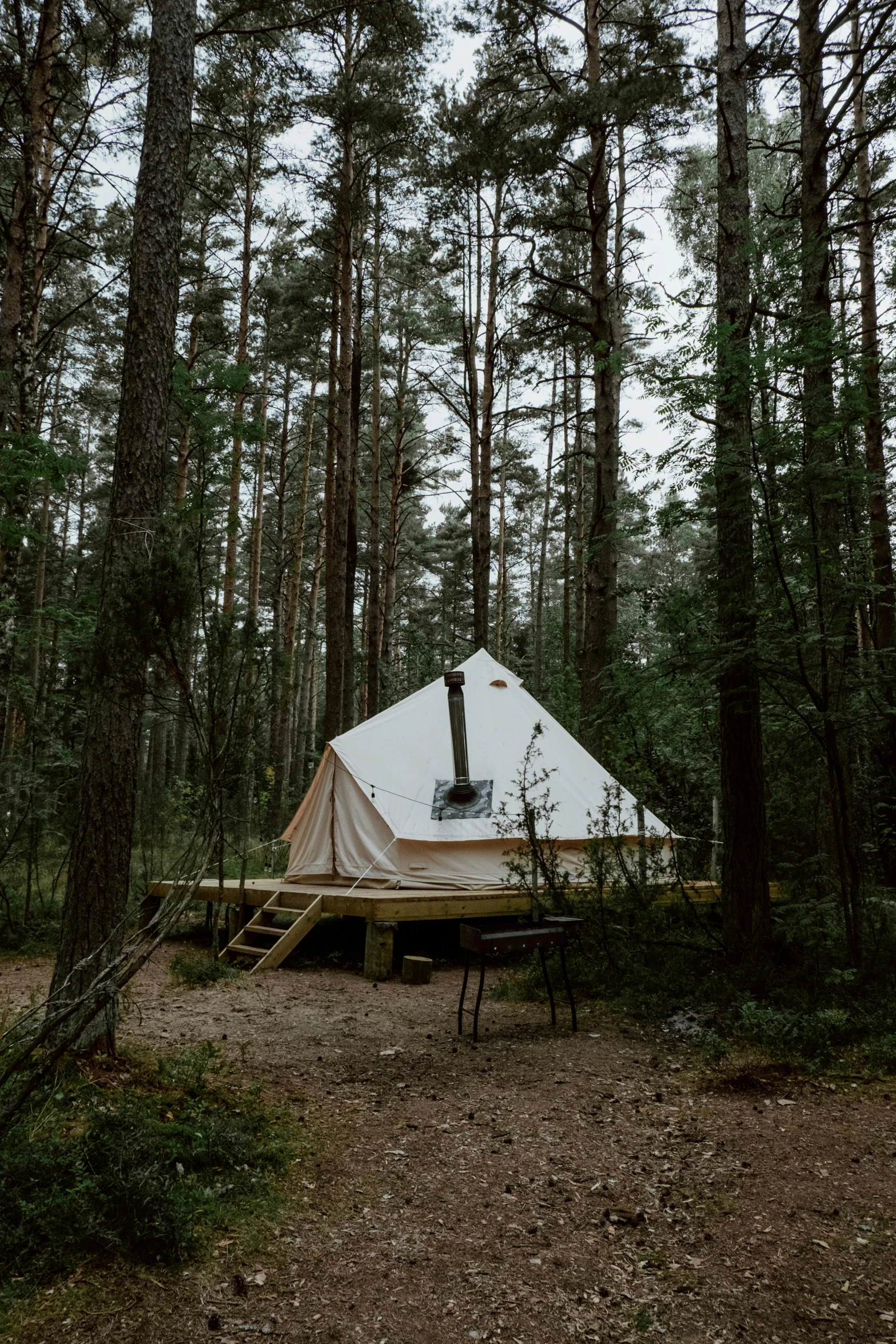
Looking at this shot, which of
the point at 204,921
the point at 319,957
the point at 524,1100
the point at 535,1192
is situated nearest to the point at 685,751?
the point at 319,957

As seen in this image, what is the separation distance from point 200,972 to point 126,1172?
3.94 metres

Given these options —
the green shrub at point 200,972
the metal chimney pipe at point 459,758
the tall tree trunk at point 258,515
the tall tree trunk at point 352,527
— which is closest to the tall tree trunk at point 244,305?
the tall tree trunk at point 258,515

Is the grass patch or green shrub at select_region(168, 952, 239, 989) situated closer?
the grass patch

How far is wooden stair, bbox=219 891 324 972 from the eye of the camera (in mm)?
6852

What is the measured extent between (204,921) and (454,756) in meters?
3.09

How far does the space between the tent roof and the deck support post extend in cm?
83

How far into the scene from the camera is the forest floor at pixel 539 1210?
222 centimetres

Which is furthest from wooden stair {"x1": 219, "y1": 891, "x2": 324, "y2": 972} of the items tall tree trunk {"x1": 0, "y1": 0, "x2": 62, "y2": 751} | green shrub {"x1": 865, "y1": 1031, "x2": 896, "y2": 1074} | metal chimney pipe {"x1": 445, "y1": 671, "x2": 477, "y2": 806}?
green shrub {"x1": 865, "y1": 1031, "x2": 896, "y2": 1074}

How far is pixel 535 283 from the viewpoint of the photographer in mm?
12258

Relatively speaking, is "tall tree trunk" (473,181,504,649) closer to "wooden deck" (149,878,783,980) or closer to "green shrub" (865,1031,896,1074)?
"wooden deck" (149,878,783,980)

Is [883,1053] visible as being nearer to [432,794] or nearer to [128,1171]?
[128,1171]

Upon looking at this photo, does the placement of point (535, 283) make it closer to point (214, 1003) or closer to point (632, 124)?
point (632, 124)

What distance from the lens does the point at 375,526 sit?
49.9 feet

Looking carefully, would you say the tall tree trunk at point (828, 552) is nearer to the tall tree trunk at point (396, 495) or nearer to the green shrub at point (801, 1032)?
the green shrub at point (801, 1032)
